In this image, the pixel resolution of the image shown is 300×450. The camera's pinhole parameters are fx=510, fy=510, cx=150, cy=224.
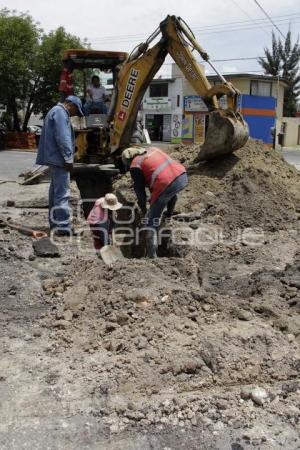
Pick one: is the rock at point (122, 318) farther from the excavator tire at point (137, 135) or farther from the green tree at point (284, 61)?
the green tree at point (284, 61)

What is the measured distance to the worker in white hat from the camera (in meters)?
5.58

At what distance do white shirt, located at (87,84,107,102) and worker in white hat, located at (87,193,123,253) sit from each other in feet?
19.9

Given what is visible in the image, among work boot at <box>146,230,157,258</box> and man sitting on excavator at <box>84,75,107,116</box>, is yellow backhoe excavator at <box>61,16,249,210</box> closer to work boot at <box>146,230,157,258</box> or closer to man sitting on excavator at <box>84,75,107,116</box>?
man sitting on excavator at <box>84,75,107,116</box>

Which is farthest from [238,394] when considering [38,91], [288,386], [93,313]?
[38,91]

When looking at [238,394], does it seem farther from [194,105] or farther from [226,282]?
[194,105]

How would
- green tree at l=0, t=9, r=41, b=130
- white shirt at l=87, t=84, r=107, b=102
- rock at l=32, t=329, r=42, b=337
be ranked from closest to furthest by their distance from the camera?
rock at l=32, t=329, r=42, b=337, white shirt at l=87, t=84, r=107, b=102, green tree at l=0, t=9, r=41, b=130

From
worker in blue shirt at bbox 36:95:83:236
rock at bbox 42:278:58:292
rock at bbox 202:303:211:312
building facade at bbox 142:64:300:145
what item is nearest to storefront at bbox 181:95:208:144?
building facade at bbox 142:64:300:145

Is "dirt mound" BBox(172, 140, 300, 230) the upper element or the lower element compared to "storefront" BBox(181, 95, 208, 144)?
lower

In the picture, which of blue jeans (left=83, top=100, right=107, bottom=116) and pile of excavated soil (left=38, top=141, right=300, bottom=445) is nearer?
pile of excavated soil (left=38, top=141, right=300, bottom=445)

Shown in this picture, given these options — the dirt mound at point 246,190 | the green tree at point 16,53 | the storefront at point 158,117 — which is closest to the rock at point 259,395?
the dirt mound at point 246,190

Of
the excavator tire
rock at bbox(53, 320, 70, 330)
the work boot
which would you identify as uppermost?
the excavator tire

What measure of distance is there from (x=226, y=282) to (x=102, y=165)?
639 centimetres

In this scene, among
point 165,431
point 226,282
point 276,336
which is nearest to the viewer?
point 165,431

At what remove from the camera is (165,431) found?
2.89m
